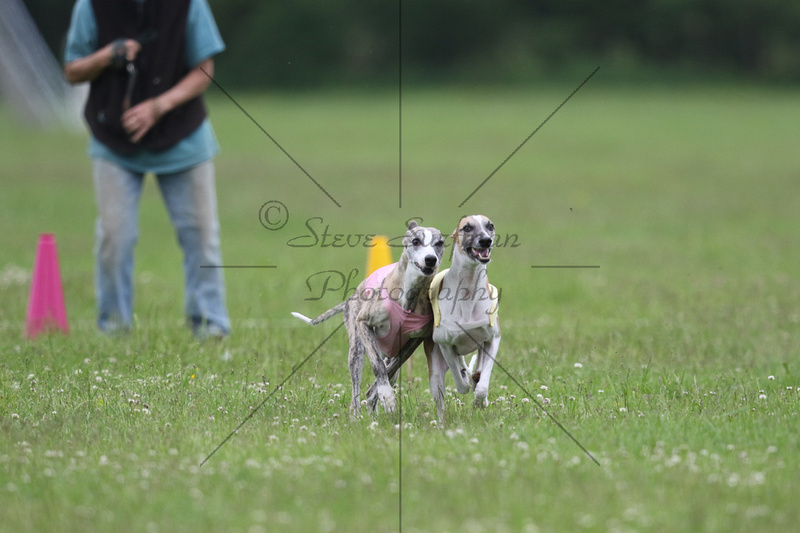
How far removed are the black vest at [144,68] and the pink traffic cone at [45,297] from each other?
103cm

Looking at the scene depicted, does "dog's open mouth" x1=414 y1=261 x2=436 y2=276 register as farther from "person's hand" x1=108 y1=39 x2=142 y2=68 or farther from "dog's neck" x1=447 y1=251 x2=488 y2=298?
"person's hand" x1=108 y1=39 x2=142 y2=68

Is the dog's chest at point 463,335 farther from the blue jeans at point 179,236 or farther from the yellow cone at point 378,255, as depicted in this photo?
the yellow cone at point 378,255

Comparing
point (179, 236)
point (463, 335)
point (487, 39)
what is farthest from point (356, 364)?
point (487, 39)

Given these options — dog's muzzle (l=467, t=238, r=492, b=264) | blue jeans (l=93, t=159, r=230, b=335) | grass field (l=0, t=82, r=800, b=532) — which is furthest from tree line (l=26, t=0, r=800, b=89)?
dog's muzzle (l=467, t=238, r=492, b=264)

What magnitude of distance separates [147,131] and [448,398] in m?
3.12

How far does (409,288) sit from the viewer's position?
5.22m

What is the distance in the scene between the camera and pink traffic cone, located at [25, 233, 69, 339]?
758 centimetres

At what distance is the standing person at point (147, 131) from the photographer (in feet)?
24.1

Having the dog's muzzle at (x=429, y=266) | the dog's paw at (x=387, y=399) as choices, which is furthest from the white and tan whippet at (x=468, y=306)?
the dog's paw at (x=387, y=399)

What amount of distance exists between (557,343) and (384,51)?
4427 centimetres

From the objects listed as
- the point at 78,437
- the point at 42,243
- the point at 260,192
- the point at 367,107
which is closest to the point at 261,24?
the point at 367,107

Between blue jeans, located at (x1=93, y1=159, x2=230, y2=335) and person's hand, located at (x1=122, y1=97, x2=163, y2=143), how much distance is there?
313 mm

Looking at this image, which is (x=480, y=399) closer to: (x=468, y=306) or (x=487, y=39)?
(x=468, y=306)

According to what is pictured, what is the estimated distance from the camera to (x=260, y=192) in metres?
19.5
